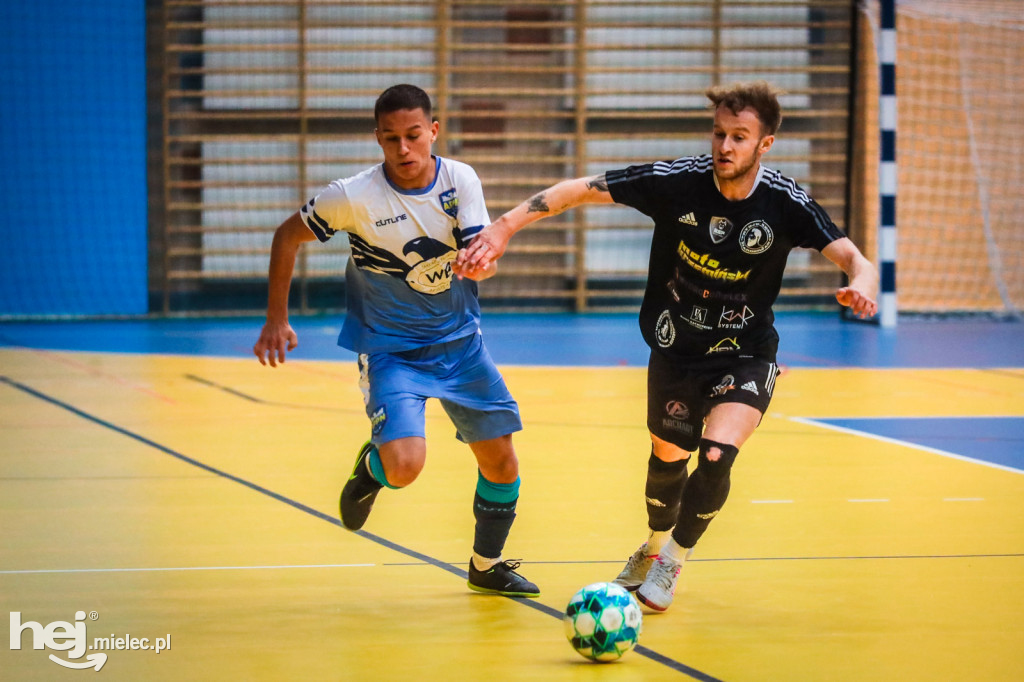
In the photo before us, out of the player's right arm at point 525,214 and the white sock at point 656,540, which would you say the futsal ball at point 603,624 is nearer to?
the white sock at point 656,540

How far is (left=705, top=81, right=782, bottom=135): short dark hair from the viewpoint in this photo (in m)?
3.62

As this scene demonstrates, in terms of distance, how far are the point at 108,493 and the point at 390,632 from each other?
2.24 m

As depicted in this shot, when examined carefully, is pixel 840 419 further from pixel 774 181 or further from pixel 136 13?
pixel 136 13

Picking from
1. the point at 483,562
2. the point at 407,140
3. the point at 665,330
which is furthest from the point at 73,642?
the point at 665,330

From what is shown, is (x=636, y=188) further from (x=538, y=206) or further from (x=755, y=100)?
(x=755, y=100)

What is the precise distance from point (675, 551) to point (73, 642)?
1643 millimetres

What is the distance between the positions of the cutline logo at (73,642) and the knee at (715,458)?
151cm

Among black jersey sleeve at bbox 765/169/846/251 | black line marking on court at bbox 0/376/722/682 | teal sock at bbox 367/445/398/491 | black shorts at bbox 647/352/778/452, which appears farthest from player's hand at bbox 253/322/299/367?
black jersey sleeve at bbox 765/169/846/251

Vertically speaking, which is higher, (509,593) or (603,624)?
(603,624)

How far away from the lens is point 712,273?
3746 millimetres

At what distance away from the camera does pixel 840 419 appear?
287 inches

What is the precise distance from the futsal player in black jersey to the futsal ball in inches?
16.7

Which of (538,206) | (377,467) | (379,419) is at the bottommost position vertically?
(377,467)

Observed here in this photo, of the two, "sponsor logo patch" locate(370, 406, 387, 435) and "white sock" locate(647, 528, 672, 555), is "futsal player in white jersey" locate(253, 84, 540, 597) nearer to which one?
"sponsor logo patch" locate(370, 406, 387, 435)
